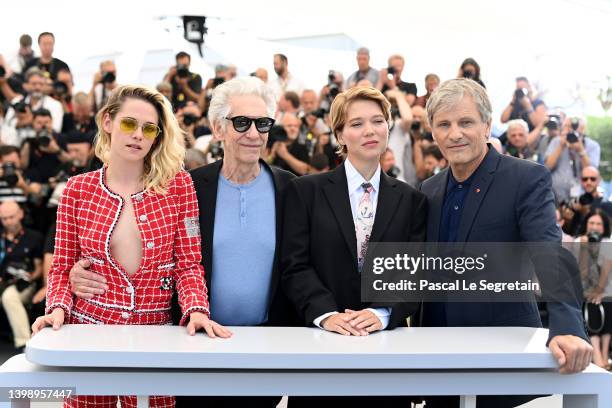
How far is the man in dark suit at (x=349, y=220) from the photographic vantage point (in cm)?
231

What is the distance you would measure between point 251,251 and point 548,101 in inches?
201

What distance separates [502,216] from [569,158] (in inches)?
179

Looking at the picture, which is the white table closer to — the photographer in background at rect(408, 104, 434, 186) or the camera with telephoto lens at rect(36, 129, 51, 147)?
the camera with telephoto lens at rect(36, 129, 51, 147)

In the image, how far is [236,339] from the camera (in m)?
2.03

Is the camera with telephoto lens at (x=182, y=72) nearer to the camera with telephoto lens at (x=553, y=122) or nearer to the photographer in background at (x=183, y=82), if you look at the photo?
the photographer in background at (x=183, y=82)

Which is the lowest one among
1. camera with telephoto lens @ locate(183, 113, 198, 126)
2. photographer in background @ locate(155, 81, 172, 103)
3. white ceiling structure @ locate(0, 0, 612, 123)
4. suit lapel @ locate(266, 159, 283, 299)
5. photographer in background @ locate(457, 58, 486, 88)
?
suit lapel @ locate(266, 159, 283, 299)

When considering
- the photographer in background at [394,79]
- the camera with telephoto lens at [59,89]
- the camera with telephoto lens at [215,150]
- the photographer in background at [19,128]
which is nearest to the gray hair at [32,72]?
the camera with telephoto lens at [59,89]

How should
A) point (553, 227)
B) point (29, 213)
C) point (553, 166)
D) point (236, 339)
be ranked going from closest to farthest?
point (236, 339) < point (553, 227) < point (29, 213) < point (553, 166)

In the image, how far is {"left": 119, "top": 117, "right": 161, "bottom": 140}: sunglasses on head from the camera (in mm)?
2227

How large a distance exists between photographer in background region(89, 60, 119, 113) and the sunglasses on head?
159 inches

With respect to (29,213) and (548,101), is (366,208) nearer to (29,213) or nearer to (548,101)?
(29,213)

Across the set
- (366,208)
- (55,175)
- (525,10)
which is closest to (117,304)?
(366,208)

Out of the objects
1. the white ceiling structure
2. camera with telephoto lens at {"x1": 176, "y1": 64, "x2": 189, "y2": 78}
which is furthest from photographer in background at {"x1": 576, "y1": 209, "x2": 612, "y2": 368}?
camera with telephoto lens at {"x1": 176, "y1": 64, "x2": 189, "y2": 78}

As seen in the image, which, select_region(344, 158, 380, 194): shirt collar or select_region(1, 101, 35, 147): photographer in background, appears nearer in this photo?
select_region(344, 158, 380, 194): shirt collar
